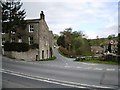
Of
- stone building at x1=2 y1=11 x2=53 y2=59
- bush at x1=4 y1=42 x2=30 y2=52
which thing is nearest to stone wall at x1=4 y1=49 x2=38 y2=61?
bush at x1=4 y1=42 x2=30 y2=52

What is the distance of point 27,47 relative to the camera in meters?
49.7

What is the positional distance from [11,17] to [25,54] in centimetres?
701

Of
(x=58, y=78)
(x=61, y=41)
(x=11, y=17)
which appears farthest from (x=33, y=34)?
(x=61, y=41)

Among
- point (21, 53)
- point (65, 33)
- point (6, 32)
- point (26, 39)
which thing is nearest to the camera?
point (21, 53)

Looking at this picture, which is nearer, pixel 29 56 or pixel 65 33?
pixel 29 56

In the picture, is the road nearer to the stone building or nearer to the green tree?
the stone building

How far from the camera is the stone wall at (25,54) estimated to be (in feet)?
148

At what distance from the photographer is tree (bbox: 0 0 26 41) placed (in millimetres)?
48594

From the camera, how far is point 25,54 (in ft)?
156

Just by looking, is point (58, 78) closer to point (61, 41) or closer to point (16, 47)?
point (16, 47)

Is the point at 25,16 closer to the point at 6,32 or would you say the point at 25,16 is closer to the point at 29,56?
the point at 6,32

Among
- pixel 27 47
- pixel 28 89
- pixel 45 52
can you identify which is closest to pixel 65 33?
pixel 45 52

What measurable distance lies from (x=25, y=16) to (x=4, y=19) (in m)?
5.12

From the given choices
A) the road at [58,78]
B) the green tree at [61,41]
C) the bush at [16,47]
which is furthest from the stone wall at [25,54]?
the green tree at [61,41]
